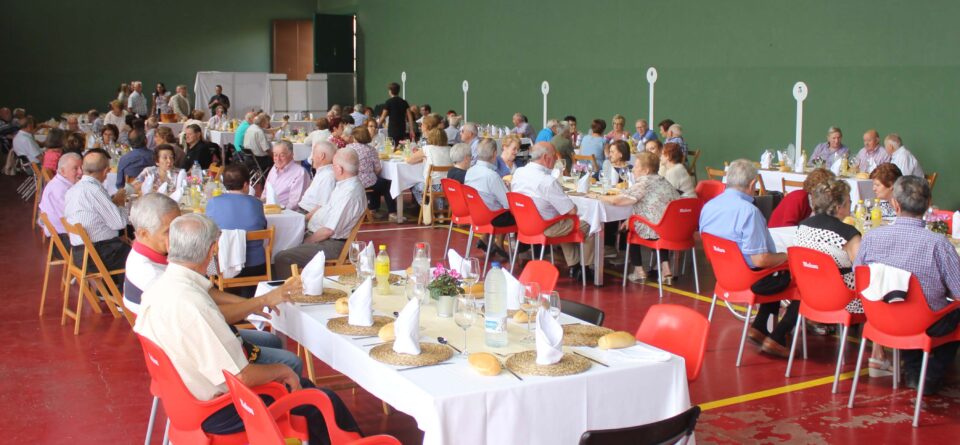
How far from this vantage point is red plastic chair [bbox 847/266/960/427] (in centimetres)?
452

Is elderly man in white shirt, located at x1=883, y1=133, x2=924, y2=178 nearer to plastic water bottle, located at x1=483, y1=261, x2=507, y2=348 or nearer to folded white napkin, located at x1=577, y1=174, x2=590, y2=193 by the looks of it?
folded white napkin, located at x1=577, y1=174, x2=590, y2=193

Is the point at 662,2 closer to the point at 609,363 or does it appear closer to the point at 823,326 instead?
the point at 823,326

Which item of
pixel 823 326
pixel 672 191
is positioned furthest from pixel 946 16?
pixel 823 326

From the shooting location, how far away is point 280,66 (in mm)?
25922

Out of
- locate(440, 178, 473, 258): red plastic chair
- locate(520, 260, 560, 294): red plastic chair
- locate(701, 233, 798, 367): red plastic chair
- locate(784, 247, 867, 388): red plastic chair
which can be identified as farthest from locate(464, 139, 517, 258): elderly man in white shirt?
locate(520, 260, 560, 294): red plastic chair

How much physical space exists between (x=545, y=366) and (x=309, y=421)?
900 mm

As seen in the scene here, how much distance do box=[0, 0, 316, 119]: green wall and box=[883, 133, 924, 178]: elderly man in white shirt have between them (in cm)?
1885

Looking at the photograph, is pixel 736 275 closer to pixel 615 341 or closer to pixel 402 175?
pixel 615 341

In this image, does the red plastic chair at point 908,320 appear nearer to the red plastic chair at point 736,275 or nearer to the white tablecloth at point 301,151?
the red plastic chair at point 736,275

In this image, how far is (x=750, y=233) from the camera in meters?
5.78

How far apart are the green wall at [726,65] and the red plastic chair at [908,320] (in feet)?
24.3

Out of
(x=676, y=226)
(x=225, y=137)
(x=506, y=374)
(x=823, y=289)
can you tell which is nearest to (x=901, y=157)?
(x=676, y=226)

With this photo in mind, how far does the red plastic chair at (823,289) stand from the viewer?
4930mm

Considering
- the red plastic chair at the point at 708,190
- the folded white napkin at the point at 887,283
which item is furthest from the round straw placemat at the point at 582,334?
the red plastic chair at the point at 708,190
